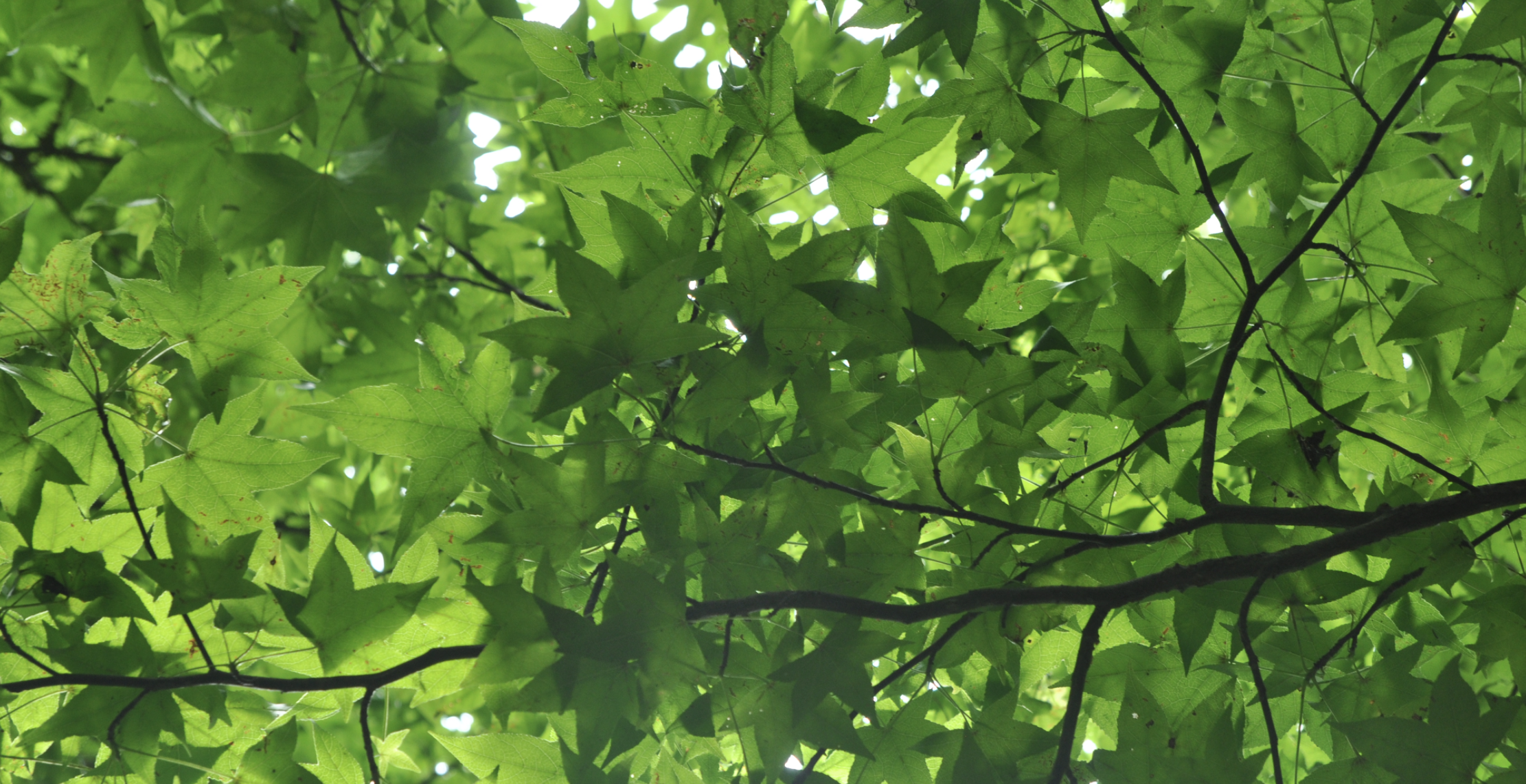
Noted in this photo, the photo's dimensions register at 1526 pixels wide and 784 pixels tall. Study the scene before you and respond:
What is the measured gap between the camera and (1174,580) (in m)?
0.86

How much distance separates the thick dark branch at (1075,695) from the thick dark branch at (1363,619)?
0.29 metres

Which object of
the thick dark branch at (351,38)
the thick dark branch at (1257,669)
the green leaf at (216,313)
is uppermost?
the thick dark branch at (351,38)

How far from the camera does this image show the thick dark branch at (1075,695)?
89 cm

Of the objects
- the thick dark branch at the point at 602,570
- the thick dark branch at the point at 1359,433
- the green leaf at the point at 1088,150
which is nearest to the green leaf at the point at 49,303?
the thick dark branch at the point at 602,570

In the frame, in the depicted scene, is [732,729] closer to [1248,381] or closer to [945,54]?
[1248,381]

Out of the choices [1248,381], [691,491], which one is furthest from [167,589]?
[1248,381]

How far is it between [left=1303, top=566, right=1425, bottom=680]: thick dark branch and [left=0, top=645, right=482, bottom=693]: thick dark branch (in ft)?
3.10

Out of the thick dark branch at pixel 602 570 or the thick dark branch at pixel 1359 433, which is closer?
the thick dark branch at pixel 1359 433

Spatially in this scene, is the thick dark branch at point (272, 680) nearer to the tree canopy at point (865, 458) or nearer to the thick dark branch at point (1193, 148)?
the tree canopy at point (865, 458)

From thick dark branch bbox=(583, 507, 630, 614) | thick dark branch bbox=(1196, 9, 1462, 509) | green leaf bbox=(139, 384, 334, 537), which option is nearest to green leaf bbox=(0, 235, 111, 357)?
green leaf bbox=(139, 384, 334, 537)

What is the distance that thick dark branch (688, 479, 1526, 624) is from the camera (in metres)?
0.81

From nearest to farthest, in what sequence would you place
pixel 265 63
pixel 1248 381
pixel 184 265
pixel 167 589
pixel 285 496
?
pixel 167 589 → pixel 184 265 → pixel 1248 381 → pixel 265 63 → pixel 285 496

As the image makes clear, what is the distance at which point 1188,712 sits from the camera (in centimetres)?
105

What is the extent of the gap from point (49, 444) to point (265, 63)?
39.4 inches
